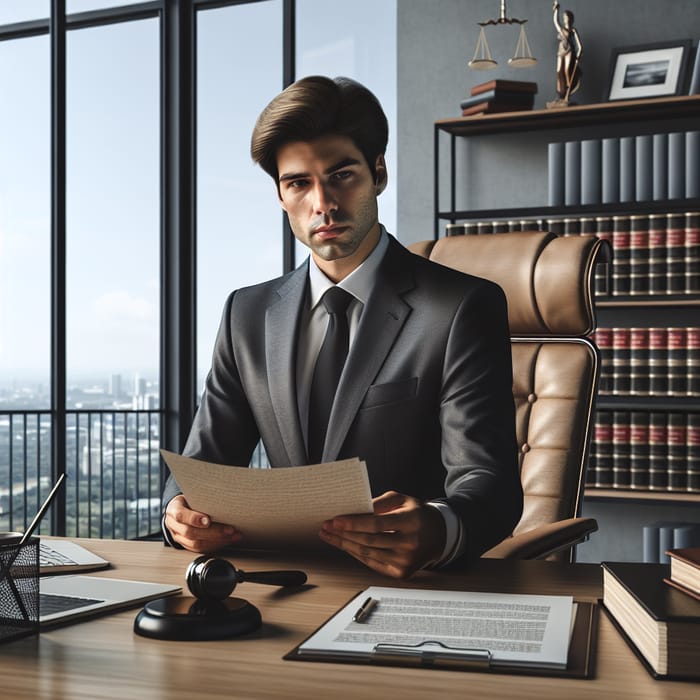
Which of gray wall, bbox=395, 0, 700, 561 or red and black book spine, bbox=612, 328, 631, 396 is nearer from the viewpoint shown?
red and black book spine, bbox=612, 328, 631, 396

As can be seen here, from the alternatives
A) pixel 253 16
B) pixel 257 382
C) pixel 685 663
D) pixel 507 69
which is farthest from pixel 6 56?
pixel 685 663

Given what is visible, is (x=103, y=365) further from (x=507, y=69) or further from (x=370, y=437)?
(x=370, y=437)

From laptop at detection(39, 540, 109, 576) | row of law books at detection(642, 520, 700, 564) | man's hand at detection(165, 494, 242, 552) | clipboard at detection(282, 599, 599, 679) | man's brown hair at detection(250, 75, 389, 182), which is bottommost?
row of law books at detection(642, 520, 700, 564)

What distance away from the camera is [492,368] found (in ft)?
4.48

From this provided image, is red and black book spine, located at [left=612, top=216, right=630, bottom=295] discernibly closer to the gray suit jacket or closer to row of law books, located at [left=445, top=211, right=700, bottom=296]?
row of law books, located at [left=445, top=211, right=700, bottom=296]

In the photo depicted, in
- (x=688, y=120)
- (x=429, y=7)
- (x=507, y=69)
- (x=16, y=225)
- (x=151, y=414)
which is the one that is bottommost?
(x=151, y=414)

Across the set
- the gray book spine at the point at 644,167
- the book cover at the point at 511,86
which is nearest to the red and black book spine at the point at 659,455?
the gray book spine at the point at 644,167

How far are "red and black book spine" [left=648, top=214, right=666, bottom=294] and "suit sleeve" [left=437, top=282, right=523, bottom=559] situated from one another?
6.60ft

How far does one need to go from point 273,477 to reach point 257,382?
0.54 m

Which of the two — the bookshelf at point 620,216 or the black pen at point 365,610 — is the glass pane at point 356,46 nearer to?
the bookshelf at point 620,216

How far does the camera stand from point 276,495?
100 cm

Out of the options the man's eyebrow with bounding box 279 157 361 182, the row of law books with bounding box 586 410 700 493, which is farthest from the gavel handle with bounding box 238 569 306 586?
the row of law books with bounding box 586 410 700 493

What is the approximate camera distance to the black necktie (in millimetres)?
1448

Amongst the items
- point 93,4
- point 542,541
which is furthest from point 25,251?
point 542,541
